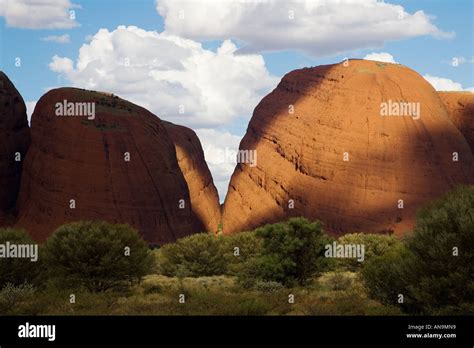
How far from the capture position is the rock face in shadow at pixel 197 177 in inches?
2795

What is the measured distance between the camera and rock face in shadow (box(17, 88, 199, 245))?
5525cm

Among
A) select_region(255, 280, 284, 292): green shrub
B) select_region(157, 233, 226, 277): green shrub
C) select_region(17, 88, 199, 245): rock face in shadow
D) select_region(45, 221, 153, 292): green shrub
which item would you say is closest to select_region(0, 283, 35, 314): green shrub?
select_region(45, 221, 153, 292): green shrub

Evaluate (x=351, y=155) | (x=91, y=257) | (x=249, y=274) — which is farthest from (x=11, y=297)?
(x=351, y=155)

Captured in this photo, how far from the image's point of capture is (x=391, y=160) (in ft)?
205

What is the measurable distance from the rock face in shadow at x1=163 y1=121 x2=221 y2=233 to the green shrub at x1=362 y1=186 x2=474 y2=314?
51659mm

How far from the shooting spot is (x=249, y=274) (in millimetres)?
28922

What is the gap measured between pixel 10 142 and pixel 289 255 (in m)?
36.7

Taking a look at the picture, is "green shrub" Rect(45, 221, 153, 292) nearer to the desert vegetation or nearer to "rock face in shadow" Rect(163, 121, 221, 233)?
the desert vegetation

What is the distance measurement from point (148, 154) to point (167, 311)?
135 ft

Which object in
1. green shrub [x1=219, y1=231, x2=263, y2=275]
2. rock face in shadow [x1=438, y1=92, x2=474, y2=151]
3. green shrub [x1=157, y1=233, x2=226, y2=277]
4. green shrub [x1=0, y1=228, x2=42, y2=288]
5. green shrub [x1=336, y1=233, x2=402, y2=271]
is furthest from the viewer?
rock face in shadow [x1=438, y1=92, x2=474, y2=151]

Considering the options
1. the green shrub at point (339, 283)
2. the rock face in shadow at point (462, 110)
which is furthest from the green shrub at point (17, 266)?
the rock face in shadow at point (462, 110)
